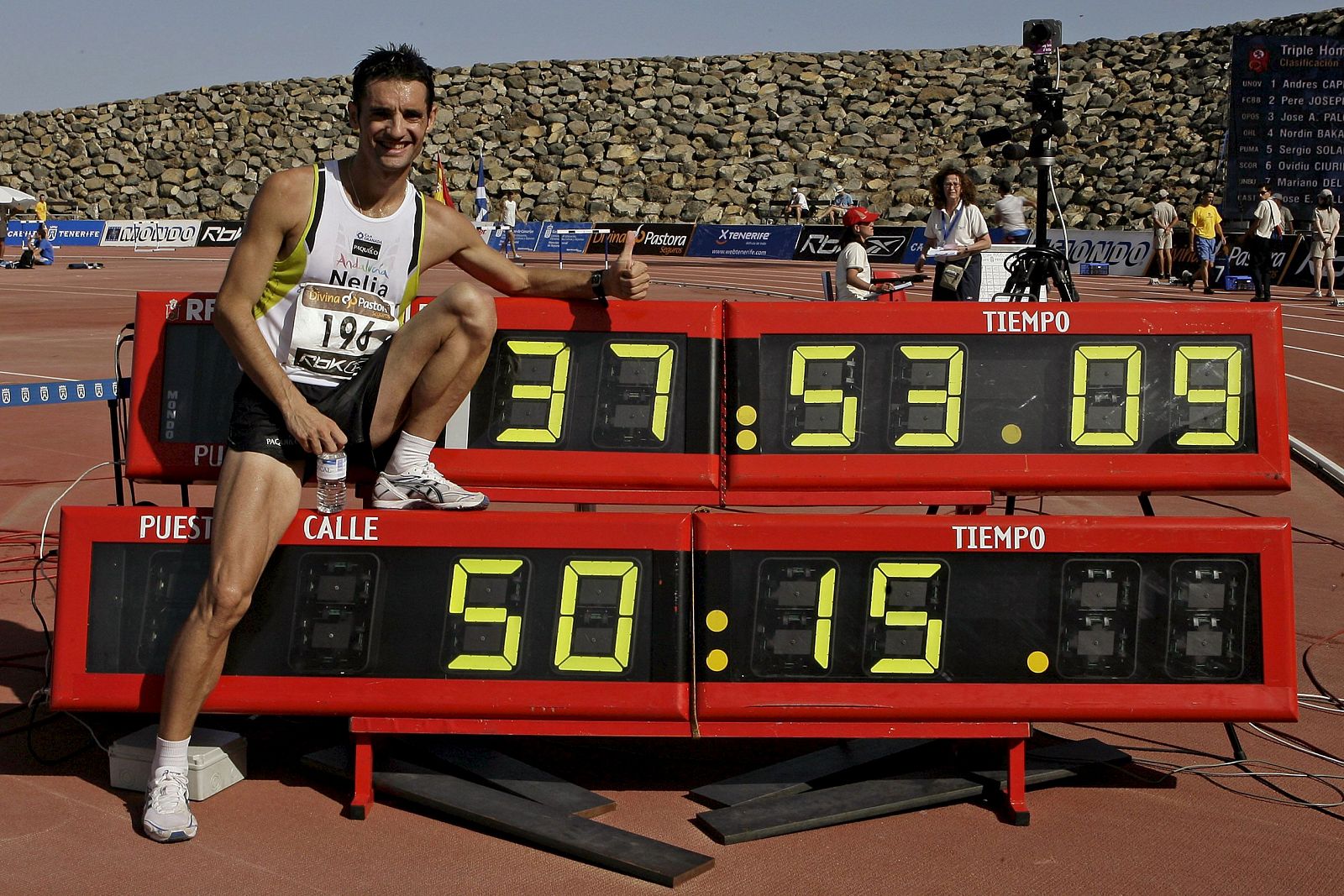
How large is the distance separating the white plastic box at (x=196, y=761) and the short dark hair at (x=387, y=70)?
227 cm

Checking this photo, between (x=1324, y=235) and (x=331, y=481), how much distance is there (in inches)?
939

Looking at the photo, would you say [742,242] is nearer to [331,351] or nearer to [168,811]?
[331,351]

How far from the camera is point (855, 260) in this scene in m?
11.6

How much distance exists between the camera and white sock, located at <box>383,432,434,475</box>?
482cm

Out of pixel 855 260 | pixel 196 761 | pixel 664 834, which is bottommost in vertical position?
pixel 664 834

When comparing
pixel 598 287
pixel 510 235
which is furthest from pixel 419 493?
pixel 510 235

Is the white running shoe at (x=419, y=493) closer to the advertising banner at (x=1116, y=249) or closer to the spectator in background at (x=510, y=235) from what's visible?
the advertising banner at (x=1116, y=249)

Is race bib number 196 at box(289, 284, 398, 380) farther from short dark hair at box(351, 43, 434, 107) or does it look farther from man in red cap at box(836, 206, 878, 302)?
man in red cap at box(836, 206, 878, 302)

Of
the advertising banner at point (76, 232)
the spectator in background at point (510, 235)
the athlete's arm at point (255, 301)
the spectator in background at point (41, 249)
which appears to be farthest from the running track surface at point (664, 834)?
the advertising banner at point (76, 232)

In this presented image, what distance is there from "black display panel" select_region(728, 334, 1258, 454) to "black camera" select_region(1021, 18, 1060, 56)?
289 inches

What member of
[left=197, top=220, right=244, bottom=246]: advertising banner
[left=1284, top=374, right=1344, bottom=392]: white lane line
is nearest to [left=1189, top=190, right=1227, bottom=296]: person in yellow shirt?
[left=1284, top=374, right=1344, bottom=392]: white lane line

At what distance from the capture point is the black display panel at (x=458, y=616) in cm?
475

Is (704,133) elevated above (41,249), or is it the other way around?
(704,133)

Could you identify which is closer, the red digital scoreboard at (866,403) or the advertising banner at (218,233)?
the red digital scoreboard at (866,403)
